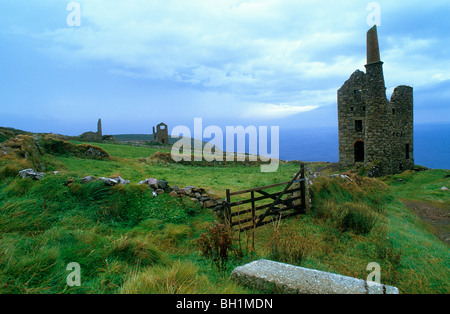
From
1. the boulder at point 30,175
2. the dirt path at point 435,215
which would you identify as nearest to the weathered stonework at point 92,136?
the boulder at point 30,175

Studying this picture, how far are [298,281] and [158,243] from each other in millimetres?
3522

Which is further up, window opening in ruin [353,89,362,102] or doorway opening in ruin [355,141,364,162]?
window opening in ruin [353,89,362,102]

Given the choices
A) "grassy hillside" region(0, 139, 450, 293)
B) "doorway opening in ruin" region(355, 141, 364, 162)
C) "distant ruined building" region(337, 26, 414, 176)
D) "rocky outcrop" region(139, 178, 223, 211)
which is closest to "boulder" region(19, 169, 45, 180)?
"grassy hillside" region(0, 139, 450, 293)

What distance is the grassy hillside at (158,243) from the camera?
3.46 metres

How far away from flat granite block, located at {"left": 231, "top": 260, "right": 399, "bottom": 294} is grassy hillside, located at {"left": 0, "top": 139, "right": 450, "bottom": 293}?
8.7 inches

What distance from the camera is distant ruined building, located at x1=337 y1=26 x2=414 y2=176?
802 inches

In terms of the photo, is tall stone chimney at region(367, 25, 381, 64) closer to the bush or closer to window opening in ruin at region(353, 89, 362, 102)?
window opening in ruin at region(353, 89, 362, 102)

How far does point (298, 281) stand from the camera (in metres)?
3.40

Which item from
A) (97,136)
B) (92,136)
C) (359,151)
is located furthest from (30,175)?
(97,136)

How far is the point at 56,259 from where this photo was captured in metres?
3.76

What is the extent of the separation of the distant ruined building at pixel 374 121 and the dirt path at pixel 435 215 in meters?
7.39

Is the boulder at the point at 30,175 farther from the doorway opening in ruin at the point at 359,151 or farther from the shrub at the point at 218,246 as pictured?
the doorway opening in ruin at the point at 359,151

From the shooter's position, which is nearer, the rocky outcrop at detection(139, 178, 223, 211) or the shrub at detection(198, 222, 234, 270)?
the shrub at detection(198, 222, 234, 270)
